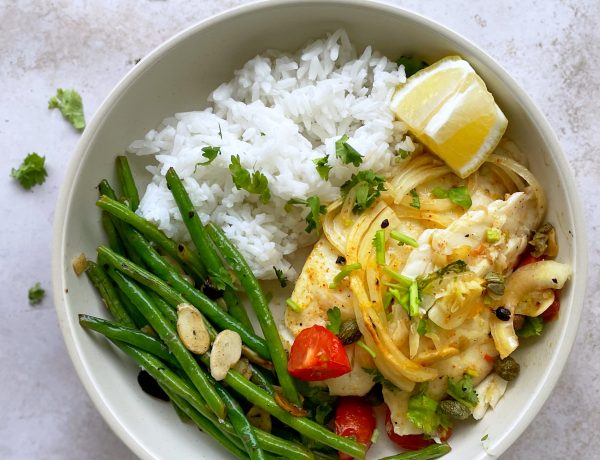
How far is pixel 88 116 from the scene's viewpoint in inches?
115

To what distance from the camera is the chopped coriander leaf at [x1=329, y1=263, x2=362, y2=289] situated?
246 cm

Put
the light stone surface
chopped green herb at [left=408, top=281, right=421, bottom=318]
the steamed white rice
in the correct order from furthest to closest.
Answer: the light stone surface
the steamed white rice
chopped green herb at [left=408, top=281, right=421, bottom=318]

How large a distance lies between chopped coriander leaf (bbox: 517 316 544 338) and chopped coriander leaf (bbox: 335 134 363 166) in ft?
2.79

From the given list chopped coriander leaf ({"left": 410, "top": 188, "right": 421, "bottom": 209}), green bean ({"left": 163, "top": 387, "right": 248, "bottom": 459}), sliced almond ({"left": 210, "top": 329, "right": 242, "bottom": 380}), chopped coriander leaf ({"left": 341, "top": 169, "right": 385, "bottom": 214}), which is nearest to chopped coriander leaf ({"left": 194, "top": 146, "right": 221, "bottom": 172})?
chopped coriander leaf ({"left": 341, "top": 169, "right": 385, "bottom": 214})

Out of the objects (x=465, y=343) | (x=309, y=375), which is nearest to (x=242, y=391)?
(x=309, y=375)

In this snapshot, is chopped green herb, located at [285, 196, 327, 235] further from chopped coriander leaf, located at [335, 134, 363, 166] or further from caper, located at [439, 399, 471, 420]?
caper, located at [439, 399, 471, 420]

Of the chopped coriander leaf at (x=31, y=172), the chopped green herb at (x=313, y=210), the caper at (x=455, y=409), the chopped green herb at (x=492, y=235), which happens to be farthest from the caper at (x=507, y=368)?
the chopped coriander leaf at (x=31, y=172)

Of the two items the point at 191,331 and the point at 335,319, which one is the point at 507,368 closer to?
the point at 335,319

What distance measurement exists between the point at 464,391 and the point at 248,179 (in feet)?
3.60

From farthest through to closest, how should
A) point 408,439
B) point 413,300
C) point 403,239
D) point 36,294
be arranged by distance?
point 36,294, point 408,439, point 403,239, point 413,300

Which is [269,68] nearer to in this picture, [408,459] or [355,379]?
[355,379]

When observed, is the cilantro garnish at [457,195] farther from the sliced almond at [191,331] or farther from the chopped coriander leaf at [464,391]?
the sliced almond at [191,331]

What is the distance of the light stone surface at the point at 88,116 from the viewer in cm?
286

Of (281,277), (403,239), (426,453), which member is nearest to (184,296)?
(281,277)
